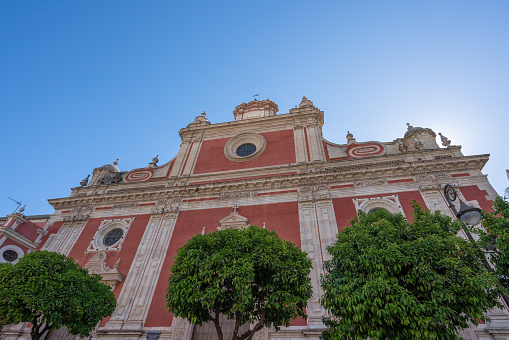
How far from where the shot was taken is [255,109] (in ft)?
81.5

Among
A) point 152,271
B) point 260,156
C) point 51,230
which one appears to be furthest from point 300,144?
point 51,230

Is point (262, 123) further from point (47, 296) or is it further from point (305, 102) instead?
point (47, 296)

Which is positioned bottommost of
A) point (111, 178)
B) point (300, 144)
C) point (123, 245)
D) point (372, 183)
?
point (123, 245)

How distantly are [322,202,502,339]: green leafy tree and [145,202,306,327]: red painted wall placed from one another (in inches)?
223

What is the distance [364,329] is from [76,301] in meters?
9.29

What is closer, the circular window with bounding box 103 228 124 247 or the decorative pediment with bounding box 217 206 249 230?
the decorative pediment with bounding box 217 206 249 230

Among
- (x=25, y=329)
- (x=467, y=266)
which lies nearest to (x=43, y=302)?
(x=25, y=329)

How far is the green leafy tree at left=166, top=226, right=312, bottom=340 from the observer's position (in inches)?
325

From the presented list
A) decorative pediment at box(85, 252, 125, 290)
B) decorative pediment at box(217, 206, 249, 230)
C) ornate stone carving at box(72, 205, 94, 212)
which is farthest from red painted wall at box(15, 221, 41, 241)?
decorative pediment at box(217, 206, 249, 230)

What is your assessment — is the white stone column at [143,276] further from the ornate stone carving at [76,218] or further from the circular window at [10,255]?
the circular window at [10,255]

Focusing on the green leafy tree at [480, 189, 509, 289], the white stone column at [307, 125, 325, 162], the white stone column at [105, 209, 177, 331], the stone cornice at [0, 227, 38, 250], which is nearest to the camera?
the green leafy tree at [480, 189, 509, 289]

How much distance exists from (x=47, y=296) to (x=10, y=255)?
10.0 m

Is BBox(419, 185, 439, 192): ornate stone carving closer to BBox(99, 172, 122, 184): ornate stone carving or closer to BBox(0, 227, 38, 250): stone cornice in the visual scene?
BBox(99, 172, 122, 184): ornate stone carving

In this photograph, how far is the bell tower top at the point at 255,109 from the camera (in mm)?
24625
